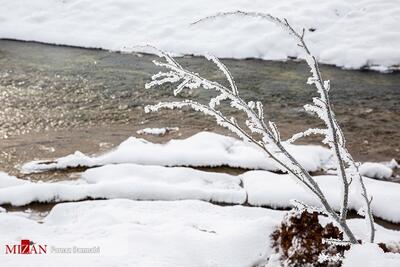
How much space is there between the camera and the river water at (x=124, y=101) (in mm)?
6082

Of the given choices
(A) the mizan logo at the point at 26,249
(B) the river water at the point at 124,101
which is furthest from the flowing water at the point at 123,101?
(A) the mizan logo at the point at 26,249

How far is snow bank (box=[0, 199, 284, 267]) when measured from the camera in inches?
123

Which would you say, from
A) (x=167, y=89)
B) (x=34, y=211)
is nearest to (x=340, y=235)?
(x=34, y=211)

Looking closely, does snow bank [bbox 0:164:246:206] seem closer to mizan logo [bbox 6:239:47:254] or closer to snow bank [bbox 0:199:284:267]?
snow bank [bbox 0:199:284:267]

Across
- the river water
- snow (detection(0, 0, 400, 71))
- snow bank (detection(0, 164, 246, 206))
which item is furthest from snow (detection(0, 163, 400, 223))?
snow (detection(0, 0, 400, 71))

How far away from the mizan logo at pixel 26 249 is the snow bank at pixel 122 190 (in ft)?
3.97

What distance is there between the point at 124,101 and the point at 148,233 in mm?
4469

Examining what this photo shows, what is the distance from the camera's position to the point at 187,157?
5504 millimetres

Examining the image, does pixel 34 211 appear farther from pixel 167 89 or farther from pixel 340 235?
pixel 167 89

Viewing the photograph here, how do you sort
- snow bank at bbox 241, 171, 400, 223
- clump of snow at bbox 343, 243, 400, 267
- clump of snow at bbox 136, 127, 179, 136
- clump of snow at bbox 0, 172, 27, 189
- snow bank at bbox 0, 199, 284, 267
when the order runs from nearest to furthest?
1. clump of snow at bbox 343, 243, 400, 267
2. snow bank at bbox 0, 199, 284, 267
3. snow bank at bbox 241, 171, 400, 223
4. clump of snow at bbox 0, 172, 27, 189
5. clump of snow at bbox 136, 127, 179, 136

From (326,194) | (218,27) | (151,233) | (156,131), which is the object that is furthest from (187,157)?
(218,27)

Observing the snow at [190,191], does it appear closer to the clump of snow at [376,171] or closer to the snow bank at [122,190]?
the snow bank at [122,190]

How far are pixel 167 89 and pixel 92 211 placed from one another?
4464mm

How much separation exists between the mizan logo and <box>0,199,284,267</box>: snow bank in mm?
57
